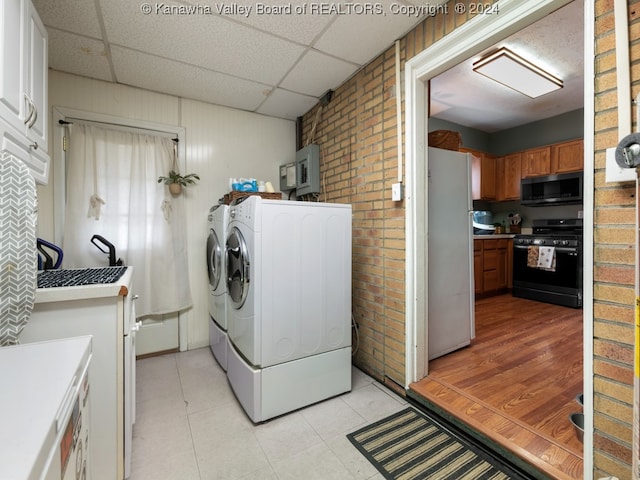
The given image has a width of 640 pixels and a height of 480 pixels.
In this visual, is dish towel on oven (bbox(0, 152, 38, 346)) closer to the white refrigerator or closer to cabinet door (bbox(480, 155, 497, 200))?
the white refrigerator

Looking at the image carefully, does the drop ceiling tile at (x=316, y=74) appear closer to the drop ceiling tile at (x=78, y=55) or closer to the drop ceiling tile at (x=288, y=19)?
the drop ceiling tile at (x=288, y=19)

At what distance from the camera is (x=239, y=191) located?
2408mm

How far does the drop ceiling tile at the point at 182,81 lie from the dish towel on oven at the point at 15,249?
5.28 ft

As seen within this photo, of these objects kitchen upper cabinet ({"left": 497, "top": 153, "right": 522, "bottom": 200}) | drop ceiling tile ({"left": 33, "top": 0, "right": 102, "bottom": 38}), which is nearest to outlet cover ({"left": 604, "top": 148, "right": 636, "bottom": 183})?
drop ceiling tile ({"left": 33, "top": 0, "right": 102, "bottom": 38})

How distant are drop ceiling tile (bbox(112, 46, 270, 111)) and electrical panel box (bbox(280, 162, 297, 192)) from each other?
71 cm

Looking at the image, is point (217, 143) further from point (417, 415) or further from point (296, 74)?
point (417, 415)

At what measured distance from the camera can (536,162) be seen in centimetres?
424

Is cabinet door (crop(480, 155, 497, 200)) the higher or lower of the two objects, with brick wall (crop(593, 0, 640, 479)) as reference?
higher

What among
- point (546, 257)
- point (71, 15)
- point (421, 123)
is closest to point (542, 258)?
point (546, 257)

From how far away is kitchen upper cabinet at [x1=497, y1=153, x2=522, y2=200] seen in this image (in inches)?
175

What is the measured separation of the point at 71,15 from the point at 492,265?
5167 mm

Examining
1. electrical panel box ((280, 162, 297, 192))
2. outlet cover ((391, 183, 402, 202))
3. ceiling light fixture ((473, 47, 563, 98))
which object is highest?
ceiling light fixture ((473, 47, 563, 98))

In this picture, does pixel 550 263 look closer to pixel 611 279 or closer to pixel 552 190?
pixel 552 190

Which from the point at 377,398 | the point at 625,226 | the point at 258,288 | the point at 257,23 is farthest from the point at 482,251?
the point at 257,23
